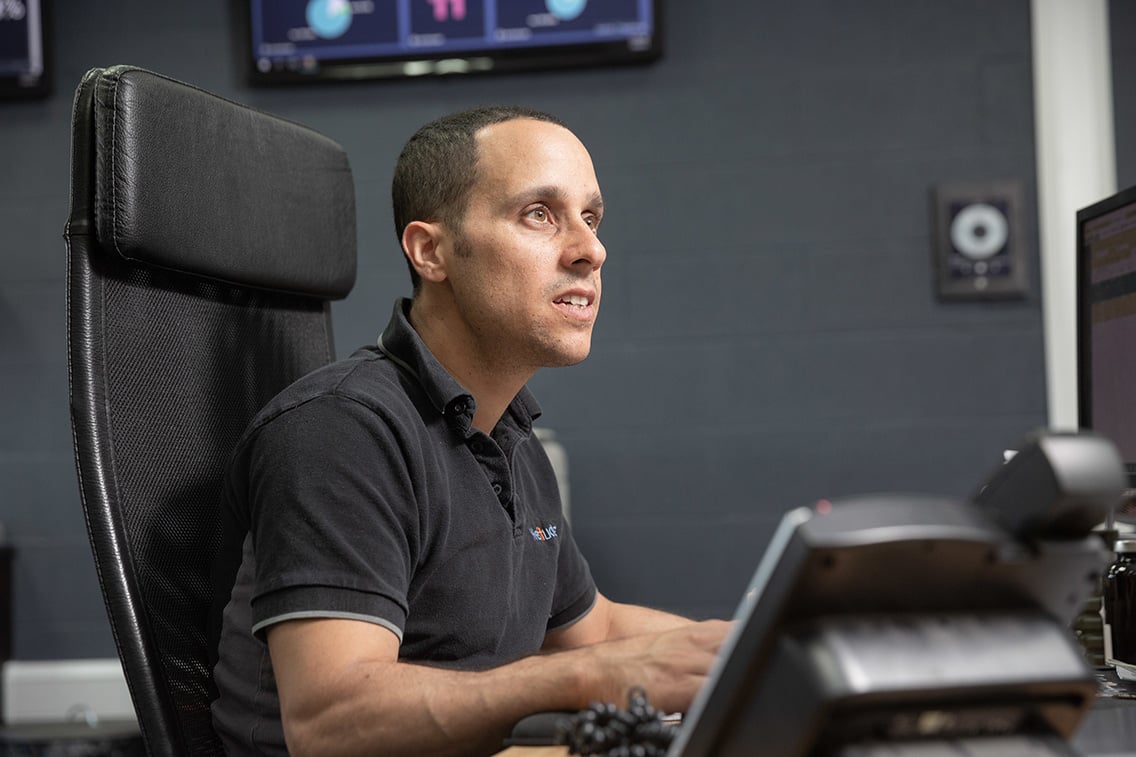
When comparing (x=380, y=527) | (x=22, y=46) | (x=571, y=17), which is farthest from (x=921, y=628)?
(x=22, y=46)

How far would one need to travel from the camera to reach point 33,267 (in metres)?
3.26

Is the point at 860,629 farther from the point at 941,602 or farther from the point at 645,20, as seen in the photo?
the point at 645,20

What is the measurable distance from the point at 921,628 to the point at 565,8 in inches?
107


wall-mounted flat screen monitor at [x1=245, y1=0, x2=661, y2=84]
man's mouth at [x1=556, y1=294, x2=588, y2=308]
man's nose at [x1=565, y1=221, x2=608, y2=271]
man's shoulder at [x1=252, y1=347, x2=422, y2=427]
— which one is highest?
wall-mounted flat screen monitor at [x1=245, y1=0, x2=661, y2=84]

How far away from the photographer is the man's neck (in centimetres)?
145

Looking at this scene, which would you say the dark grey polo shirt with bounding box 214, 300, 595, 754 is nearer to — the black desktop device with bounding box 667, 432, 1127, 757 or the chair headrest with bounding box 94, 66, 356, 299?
the chair headrest with bounding box 94, 66, 356, 299

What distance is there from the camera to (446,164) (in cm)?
150

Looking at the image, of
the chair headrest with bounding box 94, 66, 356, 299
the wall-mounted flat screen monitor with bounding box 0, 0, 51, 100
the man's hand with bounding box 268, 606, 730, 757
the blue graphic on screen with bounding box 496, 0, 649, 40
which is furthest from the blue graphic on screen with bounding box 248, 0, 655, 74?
the man's hand with bounding box 268, 606, 730, 757

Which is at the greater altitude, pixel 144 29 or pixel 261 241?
pixel 144 29

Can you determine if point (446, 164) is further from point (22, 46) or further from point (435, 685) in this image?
point (22, 46)

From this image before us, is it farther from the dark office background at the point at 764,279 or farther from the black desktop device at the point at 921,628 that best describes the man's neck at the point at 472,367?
the dark office background at the point at 764,279

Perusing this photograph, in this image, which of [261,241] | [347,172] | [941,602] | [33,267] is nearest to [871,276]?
[347,172]

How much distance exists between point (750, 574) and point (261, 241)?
1.97 metres

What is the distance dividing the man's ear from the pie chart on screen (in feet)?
5.91
